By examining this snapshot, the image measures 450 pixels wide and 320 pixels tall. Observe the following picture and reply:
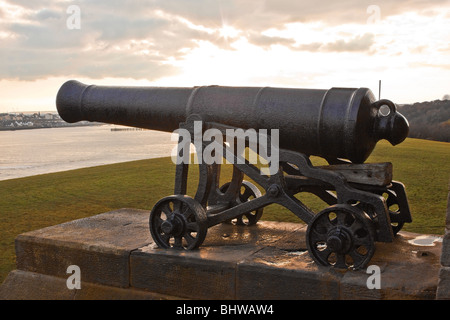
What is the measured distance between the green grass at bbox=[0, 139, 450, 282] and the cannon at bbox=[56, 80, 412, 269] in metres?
2.65

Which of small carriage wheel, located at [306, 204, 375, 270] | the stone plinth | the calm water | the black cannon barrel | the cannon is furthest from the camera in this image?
the calm water

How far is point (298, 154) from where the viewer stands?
4691mm

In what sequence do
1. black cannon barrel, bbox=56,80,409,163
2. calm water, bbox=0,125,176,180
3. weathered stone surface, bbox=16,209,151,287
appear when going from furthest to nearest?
calm water, bbox=0,125,176,180, weathered stone surface, bbox=16,209,151,287, black cannon barrel, bbox=56,80,409,163

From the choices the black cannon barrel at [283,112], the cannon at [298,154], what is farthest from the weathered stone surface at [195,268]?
the black cannon barrel at [283,112]

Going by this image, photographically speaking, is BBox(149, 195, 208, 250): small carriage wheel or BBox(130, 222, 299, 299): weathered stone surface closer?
BBox(130, 222, 299, 299): weathered stone surface

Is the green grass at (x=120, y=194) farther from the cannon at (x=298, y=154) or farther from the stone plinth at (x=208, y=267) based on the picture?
the cannon at (x=298, y=154)

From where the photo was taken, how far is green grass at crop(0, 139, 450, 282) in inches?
316

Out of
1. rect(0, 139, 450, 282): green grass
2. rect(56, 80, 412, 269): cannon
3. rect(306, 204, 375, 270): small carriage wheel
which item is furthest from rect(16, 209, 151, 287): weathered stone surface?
rect(306, 204, 375, 270): small carriage wheel

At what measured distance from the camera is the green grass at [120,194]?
8.04 meters

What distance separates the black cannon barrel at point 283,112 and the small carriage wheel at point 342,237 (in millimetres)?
668

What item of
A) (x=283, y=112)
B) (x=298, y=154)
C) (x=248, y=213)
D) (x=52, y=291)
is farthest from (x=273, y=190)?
Answer: (x=52, y=291)

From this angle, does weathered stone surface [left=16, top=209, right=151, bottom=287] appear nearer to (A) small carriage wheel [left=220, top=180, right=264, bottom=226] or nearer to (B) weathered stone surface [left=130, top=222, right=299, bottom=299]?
(B) weathered stone surface [left=130, top=222, right=299, bottom=299]

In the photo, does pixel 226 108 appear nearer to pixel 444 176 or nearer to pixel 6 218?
pixel 6 218

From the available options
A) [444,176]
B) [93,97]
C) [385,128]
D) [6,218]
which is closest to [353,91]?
[385,128]
